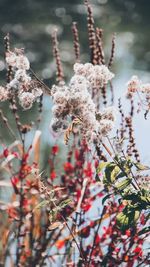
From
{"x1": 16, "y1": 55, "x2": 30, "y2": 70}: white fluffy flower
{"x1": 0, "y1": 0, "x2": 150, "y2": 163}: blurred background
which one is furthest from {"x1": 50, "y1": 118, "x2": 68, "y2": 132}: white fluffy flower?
{"x1": 0, "y1": 0, "x2": 150, "y2": 163}: blurred background

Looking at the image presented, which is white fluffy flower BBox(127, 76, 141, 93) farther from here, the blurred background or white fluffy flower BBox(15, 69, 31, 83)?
the blurred background

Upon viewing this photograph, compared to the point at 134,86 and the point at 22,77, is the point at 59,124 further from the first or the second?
the point at 134,86

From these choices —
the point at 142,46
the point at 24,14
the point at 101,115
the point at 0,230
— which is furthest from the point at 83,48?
the point at 101,115

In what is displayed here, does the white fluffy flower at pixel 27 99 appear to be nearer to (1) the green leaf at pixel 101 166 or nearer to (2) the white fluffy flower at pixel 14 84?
(2) the white fluffy flower at pixel 14 84

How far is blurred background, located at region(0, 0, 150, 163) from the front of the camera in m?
7.51

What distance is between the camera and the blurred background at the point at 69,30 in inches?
296

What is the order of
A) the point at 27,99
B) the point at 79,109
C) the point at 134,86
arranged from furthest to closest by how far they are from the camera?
the point at 134,86 → the point at 27,99 → the point at 79,109

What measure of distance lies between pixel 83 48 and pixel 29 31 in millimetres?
1116

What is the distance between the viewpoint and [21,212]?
226cm

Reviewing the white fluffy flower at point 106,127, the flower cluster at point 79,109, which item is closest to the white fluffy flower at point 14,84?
the flower cluster at point 79,109

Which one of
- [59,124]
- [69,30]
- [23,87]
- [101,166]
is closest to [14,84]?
[23,87]

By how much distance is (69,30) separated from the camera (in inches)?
345

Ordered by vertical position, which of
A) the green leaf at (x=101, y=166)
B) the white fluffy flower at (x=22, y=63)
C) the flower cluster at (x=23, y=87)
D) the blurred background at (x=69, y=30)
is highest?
the blurred background at (x=69, y=30)

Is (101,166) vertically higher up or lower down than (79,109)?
lower down
